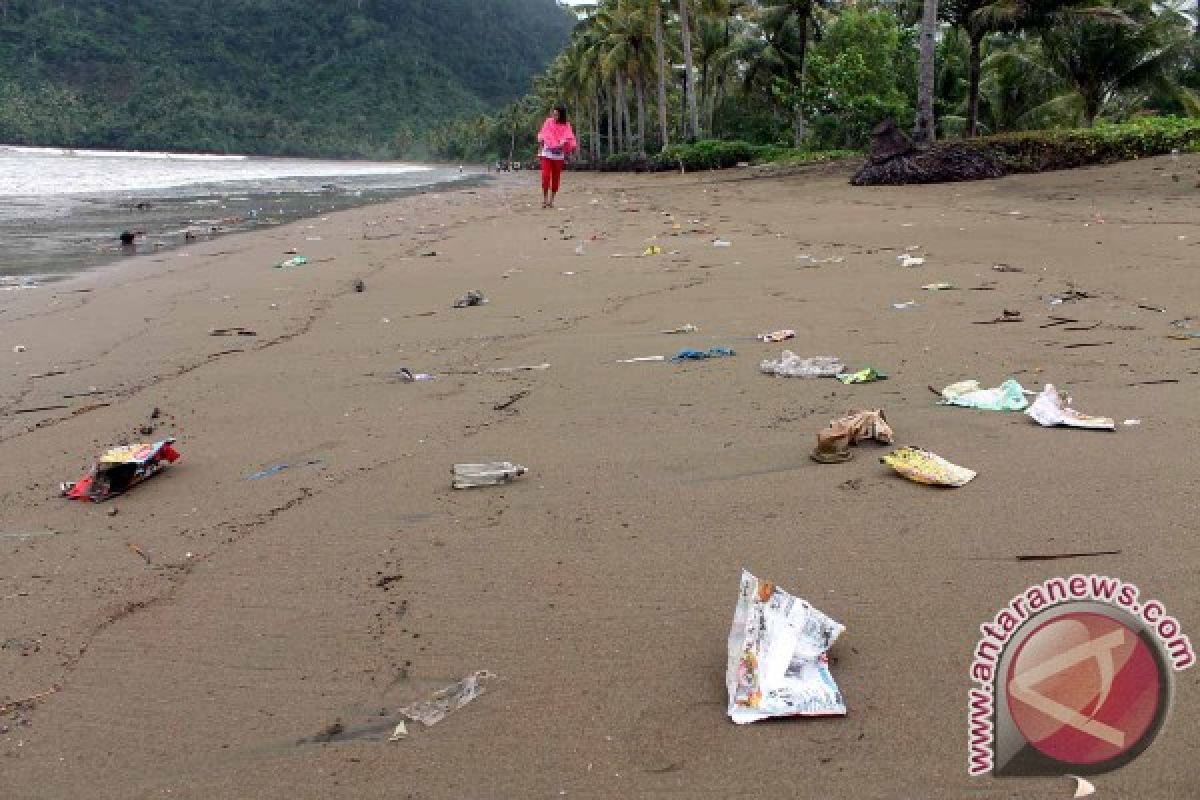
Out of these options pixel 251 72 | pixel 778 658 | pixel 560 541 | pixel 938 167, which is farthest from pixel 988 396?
pixel 251 72

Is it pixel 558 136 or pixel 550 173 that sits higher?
pixel 558 136

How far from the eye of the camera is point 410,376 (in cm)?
385

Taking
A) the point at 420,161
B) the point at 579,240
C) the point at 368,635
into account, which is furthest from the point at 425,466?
the point at 420,161

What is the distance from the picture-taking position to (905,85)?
3183 cm

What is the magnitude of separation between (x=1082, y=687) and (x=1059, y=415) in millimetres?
1821

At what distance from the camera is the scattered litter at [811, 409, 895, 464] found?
8.36 ft

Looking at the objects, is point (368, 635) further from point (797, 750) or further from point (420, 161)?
point (420, 161)

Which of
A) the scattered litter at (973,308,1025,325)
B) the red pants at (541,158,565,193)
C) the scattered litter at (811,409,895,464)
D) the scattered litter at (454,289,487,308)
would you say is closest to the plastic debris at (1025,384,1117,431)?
the scattered litter at (811,409,895,464)

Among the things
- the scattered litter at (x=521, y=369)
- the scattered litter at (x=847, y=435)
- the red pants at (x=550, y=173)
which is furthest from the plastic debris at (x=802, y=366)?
the red pants at (x=550, y=173)

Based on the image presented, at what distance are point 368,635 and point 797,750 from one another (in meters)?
0.90

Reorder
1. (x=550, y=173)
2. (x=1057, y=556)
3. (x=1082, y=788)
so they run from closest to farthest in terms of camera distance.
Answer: (x=1082, y=788) → (x=1057, y=556) → (x=550, y=173)

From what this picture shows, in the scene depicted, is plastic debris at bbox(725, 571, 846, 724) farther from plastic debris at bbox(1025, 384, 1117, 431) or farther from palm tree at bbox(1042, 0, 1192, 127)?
palm tree at bbox(1042, 0, 1192, 127)

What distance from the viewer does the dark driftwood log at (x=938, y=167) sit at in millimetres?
12602

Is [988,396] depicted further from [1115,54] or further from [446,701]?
[1115,54]
